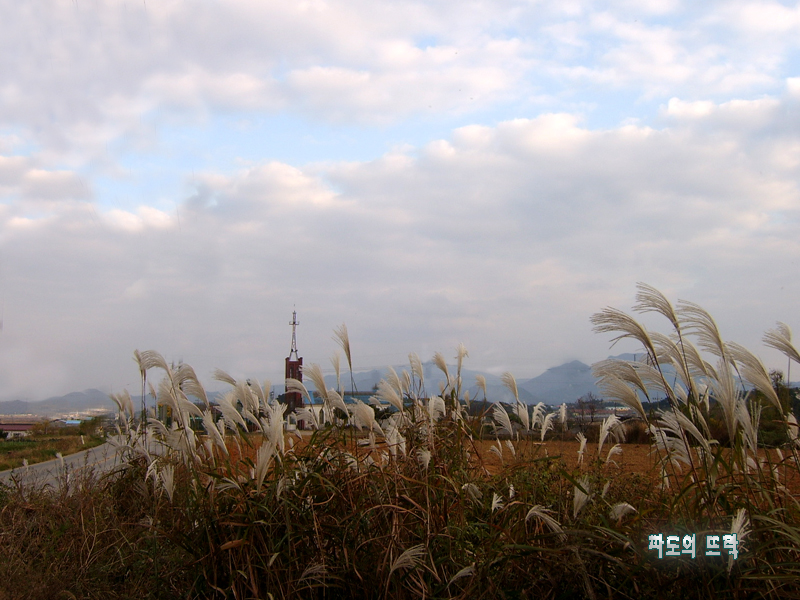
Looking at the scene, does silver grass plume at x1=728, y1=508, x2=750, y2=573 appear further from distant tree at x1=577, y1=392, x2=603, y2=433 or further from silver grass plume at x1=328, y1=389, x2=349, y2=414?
distant tree at x1=577, y1=392, x2=603, y2=433

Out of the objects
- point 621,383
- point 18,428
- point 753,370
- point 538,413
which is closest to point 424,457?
point 621,383

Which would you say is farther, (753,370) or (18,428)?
(18,428)

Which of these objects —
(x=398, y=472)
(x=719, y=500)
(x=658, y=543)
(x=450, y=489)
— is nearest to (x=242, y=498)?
(x=398, y=472)

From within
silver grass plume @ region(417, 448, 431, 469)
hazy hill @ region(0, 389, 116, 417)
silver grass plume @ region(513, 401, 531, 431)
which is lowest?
hazy hill @ region(0, 389, 116, 417)

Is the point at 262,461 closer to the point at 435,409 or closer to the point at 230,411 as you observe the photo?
the point at 230,411

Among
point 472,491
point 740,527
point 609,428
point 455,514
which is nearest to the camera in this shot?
point 740,527

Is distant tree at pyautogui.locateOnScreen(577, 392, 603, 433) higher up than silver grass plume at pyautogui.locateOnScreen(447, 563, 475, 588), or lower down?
higher up

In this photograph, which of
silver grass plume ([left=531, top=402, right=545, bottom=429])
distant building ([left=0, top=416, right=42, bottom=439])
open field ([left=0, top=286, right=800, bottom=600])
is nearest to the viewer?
open field ([left=0, top=286, right=800, bottom=600])

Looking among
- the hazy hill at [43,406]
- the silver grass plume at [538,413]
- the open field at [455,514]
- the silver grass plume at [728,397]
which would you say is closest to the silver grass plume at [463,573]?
the open field at [455,514]

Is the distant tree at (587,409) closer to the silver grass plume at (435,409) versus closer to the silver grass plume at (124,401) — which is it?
the silver grass plume at (435,409)

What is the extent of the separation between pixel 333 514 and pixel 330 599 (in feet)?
1.27

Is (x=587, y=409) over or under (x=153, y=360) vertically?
under
